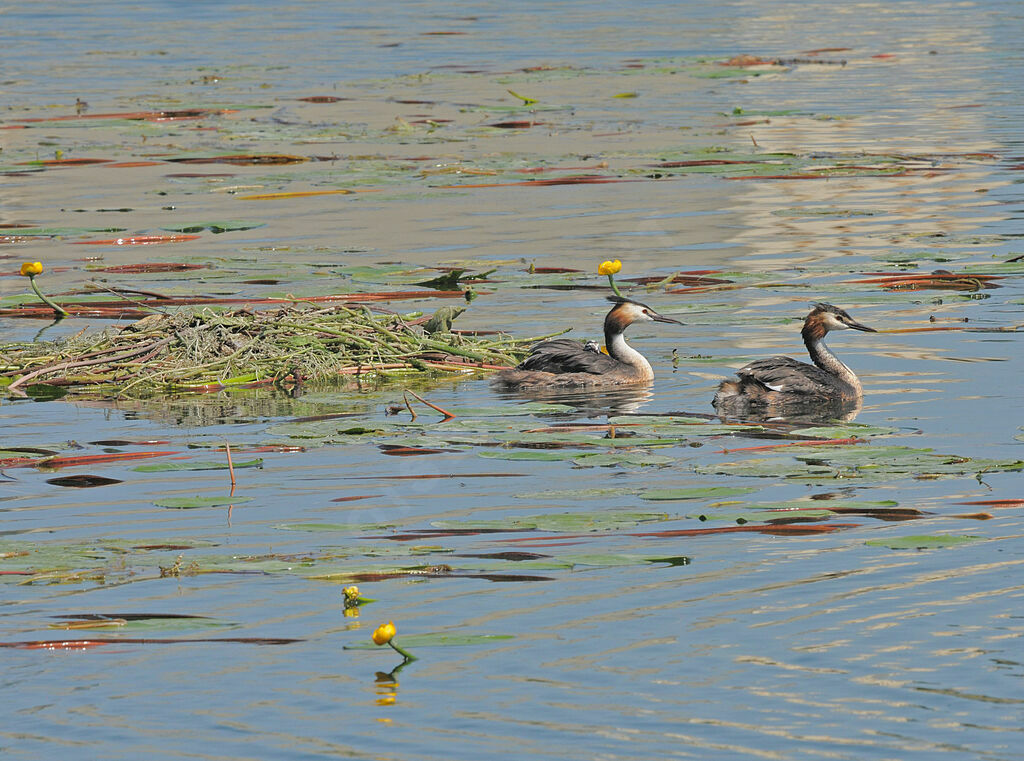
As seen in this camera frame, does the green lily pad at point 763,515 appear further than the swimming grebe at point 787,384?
No

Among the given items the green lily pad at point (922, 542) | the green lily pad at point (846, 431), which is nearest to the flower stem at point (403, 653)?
the green lily pad at point (922, 542)

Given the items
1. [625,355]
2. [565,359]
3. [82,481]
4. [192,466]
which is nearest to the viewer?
Result: [82,481]

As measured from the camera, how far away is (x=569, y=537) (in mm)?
6699

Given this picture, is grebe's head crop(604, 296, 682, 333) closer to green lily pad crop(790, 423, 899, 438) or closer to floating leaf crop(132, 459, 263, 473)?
green lily pad crop(790, 423, 899, 438)

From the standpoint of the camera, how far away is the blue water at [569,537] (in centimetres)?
507

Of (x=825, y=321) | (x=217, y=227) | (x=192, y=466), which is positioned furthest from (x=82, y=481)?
Answer: (x=217, y=227)

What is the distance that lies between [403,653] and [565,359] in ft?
16.2

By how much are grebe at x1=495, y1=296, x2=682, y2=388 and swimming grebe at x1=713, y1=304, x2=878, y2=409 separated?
739 mm

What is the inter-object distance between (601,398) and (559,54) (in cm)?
2518

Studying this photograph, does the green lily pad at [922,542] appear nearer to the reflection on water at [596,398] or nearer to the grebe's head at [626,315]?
the reflection on water at [596,398]

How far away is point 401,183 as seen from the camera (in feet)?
59.6

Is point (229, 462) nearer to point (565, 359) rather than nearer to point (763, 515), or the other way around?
point (763, 515)

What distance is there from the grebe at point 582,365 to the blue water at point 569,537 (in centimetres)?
25

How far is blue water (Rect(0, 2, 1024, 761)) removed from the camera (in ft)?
16.6
